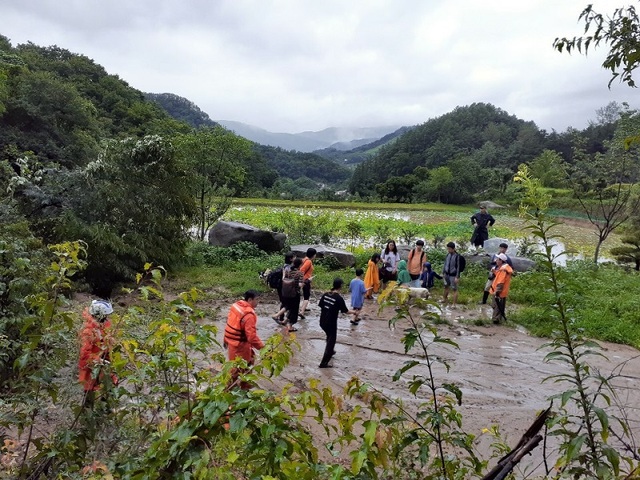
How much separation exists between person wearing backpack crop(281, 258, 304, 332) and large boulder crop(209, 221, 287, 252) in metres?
7.69

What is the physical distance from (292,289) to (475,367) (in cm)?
355

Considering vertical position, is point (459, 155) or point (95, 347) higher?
point (459, 155)

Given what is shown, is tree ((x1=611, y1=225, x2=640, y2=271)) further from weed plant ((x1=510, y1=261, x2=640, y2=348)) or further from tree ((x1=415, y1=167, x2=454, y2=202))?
tree ((x1=415, y1=167, x2=454, y2=202))

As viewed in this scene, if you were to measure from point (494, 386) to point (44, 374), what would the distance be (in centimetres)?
650

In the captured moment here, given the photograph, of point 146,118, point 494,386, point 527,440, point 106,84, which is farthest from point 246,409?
point 106,84

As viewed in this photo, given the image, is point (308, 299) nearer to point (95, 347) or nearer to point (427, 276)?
point (427, 276)

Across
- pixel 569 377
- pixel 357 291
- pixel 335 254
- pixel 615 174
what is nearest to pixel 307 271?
pixel 357 291

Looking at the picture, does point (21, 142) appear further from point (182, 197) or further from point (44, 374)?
point (44, 374)

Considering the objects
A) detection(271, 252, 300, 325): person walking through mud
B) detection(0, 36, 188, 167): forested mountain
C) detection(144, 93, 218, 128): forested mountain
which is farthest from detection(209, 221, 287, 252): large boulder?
detection(144, 93, 218, 128): forested mountain

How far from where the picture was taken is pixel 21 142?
71.5ft

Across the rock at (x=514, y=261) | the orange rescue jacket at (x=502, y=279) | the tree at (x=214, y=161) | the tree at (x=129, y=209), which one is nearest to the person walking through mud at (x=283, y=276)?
the tree at (x=129, y=209)

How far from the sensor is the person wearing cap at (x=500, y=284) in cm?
925

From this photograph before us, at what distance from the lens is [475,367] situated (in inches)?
303

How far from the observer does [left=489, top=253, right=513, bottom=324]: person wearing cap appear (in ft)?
30.3
